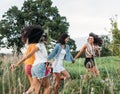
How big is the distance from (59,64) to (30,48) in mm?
2663

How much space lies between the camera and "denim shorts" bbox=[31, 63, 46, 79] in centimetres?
827

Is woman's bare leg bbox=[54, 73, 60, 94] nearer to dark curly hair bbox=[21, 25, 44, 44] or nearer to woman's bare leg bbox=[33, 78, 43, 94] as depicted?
woman's bare leg bbox=[33, 78, 43, 94]

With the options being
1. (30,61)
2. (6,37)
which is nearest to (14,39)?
(6,37)

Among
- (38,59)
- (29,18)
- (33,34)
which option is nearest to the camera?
(38,59)

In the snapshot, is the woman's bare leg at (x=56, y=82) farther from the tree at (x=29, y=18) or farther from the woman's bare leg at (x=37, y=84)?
the tree at (x=29, y=18)

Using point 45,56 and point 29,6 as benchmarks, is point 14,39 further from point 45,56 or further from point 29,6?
point 45,56

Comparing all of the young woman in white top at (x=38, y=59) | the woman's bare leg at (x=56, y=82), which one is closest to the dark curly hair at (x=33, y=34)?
the young woman in white top at (x=38, y=59)

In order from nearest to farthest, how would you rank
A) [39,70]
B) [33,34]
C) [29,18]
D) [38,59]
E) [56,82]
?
1. [39,70]
2. [38,59]
3. [33,34]
4. [56,82]
5. [29,18]

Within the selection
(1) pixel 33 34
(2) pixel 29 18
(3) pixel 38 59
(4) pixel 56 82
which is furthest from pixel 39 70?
(2) pixel 29 18

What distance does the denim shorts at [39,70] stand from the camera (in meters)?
8.27

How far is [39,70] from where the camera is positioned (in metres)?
8.34

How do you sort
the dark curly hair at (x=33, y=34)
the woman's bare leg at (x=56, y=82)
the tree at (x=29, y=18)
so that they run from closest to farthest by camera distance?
the dark curly hair at (x=33, y=34) < the woman's bare leg at (x=56, y=82) < the tree at (x=29, y=18)

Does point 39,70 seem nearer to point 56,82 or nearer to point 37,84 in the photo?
point 37,84

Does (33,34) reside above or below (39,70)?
above
